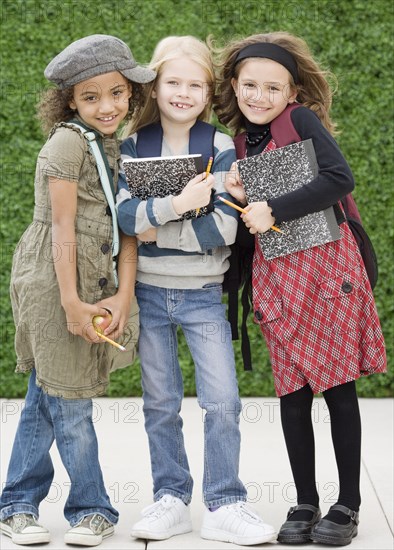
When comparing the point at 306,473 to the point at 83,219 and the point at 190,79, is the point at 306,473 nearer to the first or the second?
the point at 83,219

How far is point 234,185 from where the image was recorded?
3.25 meters

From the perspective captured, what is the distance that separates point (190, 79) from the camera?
326 cm

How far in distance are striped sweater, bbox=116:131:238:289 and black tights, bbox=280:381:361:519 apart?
48cm

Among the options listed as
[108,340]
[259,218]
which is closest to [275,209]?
[259,218]

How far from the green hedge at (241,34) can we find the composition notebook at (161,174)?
2086 millimetres

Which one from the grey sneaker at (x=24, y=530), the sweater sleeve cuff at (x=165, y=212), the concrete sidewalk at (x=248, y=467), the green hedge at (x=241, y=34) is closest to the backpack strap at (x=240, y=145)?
the sweater sleeve cuff at (x=165, y=212)

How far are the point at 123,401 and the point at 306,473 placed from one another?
2.15m

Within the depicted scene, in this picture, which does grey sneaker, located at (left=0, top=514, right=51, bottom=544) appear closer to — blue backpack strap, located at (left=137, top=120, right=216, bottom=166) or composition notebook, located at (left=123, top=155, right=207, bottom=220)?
composition notebook, located at (left=123, top=155, right=207, bottom=220)

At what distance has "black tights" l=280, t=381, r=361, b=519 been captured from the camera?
3.26 meters

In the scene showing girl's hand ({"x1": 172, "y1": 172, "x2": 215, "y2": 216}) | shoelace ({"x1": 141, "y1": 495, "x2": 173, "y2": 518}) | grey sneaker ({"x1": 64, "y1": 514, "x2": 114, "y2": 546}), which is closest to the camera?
girl's hand ({"x1": 172, "y1": 172, "x2": 215, "y2": 216})

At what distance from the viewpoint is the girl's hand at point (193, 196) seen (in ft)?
10.3

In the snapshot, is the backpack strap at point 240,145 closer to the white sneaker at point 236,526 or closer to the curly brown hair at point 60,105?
the curly brown hair at point 60,105

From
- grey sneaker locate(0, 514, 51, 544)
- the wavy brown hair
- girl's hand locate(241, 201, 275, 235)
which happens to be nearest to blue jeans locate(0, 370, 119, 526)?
grey sneaker locate(0, 514, 51, 544)

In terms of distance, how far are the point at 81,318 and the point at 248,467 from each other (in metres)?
1.36
